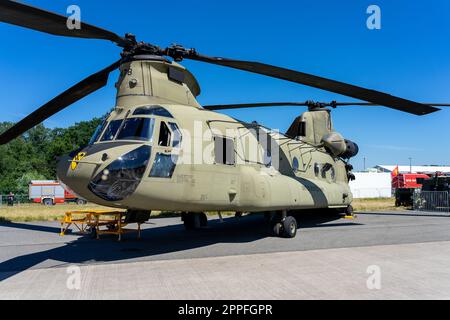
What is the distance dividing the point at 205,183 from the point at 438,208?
24.1m

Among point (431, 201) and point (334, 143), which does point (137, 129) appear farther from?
point (431, 201)

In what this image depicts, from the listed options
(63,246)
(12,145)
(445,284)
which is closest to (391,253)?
(445,284)

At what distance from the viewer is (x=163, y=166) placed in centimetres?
886

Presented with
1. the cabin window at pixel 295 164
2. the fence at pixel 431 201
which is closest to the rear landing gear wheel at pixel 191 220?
the cabin window at pixel 295 164

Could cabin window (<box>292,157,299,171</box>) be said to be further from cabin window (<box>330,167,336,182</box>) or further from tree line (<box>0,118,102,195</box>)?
tree line (<box>0,118,102,195</box>)

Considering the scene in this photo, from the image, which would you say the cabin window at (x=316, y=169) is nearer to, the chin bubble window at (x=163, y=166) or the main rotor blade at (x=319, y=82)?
the main rotor blade at (x=319, y=82)

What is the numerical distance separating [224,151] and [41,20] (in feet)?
18.1

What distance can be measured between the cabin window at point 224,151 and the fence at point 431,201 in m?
22.3

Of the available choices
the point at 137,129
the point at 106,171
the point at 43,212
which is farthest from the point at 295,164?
the point at 43,212

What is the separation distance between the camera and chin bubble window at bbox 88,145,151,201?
8016 mm

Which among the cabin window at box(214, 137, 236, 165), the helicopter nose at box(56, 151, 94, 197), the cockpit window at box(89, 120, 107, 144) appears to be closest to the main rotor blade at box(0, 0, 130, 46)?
the cockpit window at box(89, 120, 107, 144)

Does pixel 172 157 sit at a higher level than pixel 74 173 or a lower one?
higher
